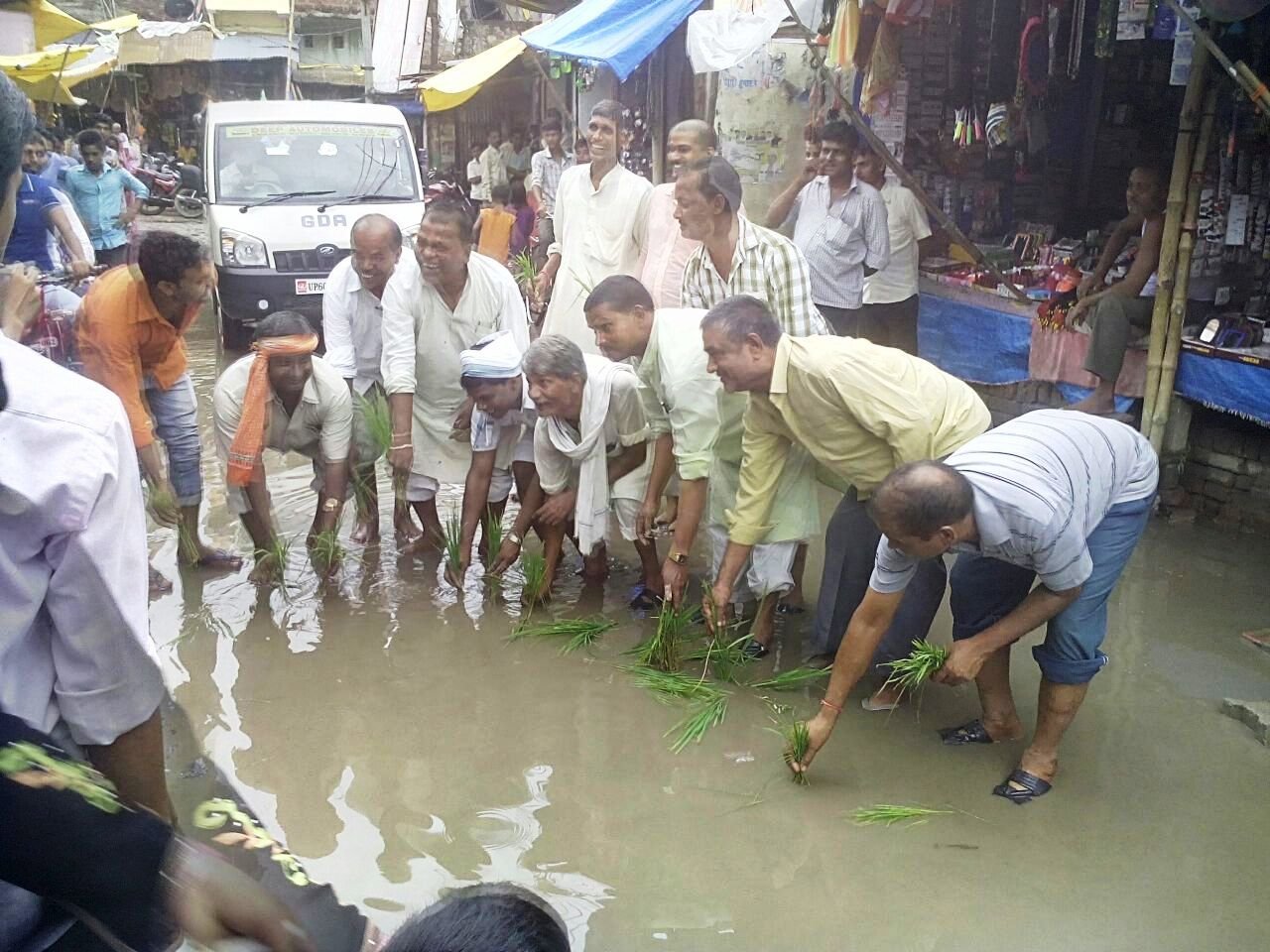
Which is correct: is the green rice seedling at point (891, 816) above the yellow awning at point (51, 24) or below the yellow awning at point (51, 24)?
below

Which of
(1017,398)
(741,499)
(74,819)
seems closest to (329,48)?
(1017,398)

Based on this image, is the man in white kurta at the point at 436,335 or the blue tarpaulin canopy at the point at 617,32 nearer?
the man in white kurta at the point at 436,335

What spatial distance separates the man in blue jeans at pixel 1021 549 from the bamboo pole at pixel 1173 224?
2.52m

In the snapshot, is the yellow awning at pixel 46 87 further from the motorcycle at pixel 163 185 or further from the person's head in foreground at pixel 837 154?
the person's head in foreground at pixel 837 154

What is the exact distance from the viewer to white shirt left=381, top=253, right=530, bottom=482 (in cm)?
492

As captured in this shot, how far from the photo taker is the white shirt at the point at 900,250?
7.12 metres

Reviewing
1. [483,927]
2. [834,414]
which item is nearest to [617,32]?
[834,414]

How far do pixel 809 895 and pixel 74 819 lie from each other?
90.0 inches

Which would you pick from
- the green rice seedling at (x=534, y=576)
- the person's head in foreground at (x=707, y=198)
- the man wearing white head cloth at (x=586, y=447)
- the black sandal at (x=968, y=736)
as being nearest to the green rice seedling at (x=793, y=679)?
the black sandal at (x=968, y=736)

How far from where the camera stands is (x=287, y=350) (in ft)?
15.0

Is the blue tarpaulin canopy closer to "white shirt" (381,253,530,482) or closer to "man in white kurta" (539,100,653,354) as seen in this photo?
"man in white kurta" (539,100,653,354)

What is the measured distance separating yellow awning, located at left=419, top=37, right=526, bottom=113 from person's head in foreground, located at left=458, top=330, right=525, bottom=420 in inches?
468

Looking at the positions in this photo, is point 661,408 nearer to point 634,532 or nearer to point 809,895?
point 634,532

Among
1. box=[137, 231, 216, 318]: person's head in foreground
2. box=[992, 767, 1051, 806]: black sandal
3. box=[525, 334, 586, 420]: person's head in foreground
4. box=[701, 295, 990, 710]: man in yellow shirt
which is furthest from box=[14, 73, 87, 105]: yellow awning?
box=[992, 767, 1051, 806]: black sandal
